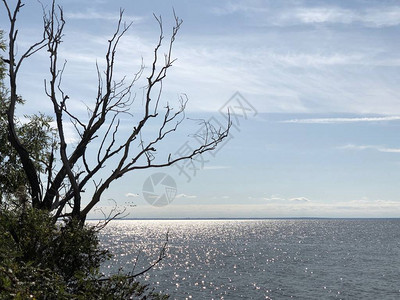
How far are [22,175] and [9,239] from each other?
25.0 ft

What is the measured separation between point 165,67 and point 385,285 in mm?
64243

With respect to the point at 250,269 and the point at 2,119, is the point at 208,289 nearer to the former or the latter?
the point at 250,269

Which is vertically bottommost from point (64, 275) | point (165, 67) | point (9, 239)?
point (64, 275)

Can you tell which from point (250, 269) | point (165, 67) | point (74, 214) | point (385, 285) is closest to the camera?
point (74, 214)

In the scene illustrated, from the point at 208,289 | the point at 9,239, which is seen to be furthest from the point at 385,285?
the point at 9,239

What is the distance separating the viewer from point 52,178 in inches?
473

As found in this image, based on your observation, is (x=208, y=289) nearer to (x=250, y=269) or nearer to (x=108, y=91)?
(x=250, y=269)

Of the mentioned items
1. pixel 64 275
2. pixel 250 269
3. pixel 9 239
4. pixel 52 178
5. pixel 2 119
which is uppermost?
pixel 2 119

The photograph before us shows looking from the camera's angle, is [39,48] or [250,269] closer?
[39,48]

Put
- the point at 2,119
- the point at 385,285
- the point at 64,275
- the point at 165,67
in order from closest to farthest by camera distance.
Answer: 1. the point at 64,275
2. the point at 165,67
3. the point at 2,119
4. the point at 385,285

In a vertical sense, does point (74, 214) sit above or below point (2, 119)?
below

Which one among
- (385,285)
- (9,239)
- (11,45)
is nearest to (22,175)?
(11,45)

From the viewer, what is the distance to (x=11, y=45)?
11.7 meters

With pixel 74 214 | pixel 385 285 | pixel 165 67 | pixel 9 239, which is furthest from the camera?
pixel 385 285
